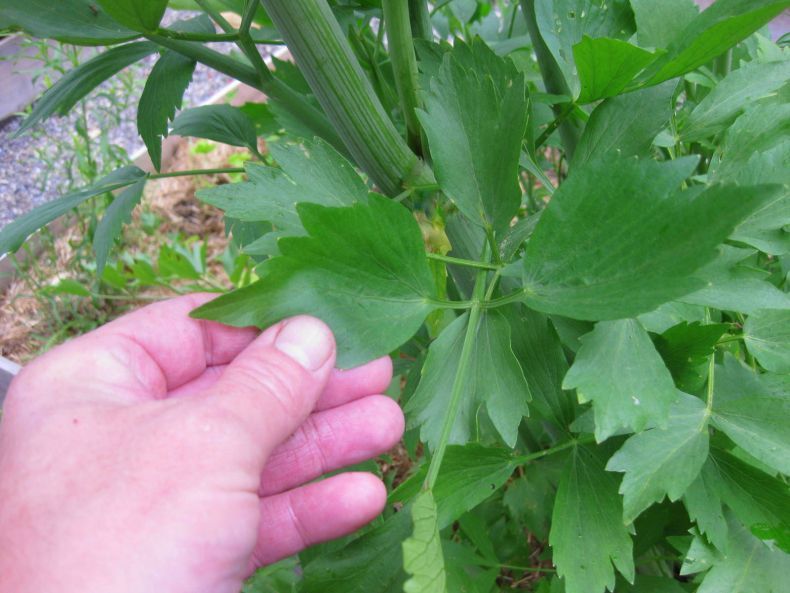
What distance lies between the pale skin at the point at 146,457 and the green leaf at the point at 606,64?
22 centimetres

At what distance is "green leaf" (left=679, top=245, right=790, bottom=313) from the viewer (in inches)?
17.2

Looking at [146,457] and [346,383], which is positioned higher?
[146,457]

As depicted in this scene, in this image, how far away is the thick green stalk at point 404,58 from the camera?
45 cm

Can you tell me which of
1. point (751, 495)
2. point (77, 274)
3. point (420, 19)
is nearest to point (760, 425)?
point (751, 495)

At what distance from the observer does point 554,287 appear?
408 millimetres

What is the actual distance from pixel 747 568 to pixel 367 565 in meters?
0.27

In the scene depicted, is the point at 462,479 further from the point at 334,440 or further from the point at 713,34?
the point at 713,34

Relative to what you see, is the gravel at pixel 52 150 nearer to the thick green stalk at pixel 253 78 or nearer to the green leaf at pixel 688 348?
the thick green stalk at pixel 253 78

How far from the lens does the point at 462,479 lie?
51 centimetres

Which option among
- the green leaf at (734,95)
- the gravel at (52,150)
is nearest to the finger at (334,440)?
the green leaf at (734,95)

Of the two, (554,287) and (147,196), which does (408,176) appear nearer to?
(554,287)

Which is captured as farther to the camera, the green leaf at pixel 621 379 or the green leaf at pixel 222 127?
the green leaf at pixel 222 127

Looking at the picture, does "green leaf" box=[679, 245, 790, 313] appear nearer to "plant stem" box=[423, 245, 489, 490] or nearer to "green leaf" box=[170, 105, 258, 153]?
"plant stem" box=[423, 245, 489, 490]

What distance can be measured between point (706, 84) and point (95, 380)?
55 cm
